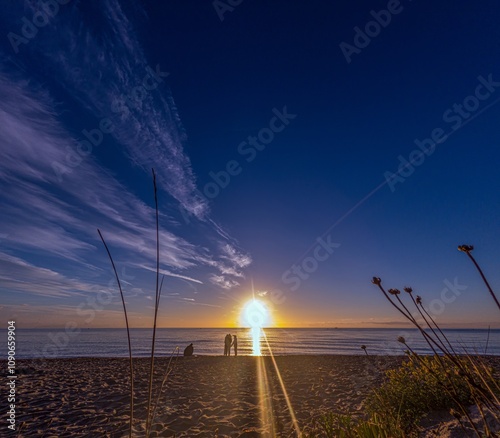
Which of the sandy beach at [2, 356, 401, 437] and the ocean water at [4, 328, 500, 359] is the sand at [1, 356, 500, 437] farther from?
the ocean water at [4, 328, 500, 359]

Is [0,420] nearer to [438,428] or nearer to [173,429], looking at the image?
[173,429]

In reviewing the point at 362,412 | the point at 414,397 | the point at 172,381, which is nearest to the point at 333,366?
the point at 172,381

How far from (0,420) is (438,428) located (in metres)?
8.93

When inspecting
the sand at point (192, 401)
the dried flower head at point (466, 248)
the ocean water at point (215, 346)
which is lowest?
the sand at point (192, 401)

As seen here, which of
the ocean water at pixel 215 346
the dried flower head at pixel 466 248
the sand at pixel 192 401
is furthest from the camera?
the ocean water at pixel 215 346

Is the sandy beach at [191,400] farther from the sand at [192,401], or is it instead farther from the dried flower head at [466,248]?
the dried flower head at [466,248]

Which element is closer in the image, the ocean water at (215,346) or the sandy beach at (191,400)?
the sandy beach at (191,400)

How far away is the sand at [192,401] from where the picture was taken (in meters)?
6.55

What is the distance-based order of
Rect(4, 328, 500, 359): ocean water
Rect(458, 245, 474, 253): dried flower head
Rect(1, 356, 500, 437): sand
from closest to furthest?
Rect(458, 245, 474, 253): dried flower head
Rect(1, 356, 500, 437): sand
Rect(4, 328, 500, 359): ocean water

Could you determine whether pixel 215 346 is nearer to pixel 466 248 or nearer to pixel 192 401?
pixel 192 401

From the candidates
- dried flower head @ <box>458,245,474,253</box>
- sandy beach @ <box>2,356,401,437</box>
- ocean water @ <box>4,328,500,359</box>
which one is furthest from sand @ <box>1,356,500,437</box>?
dried flower head @ <box>458,245,474,253</box>

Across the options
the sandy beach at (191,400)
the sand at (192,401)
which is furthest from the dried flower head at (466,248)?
the sandy beach at (191,400)

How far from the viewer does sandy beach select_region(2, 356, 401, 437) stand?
6.58 meters

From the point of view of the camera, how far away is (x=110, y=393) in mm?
9703
